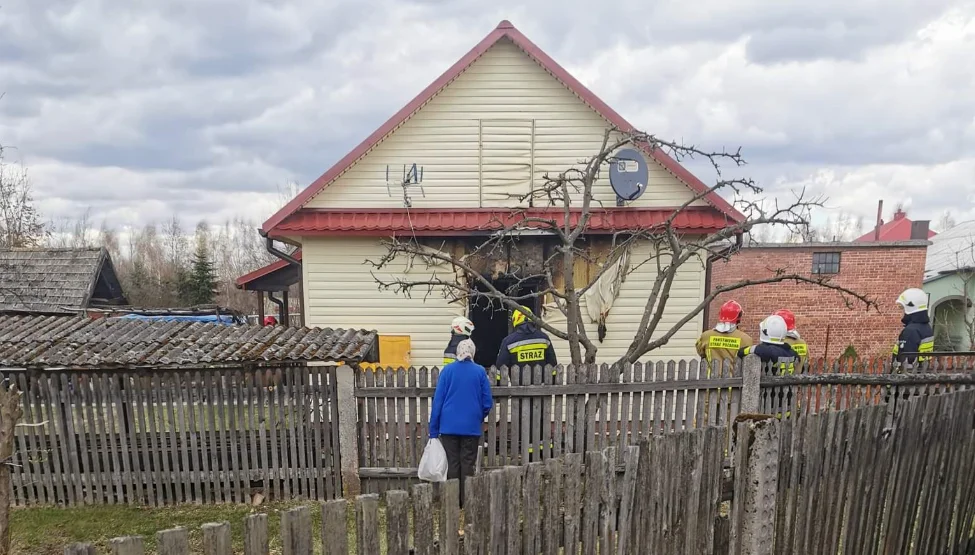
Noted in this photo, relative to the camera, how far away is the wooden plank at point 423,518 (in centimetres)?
226

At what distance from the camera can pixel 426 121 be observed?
828 centimetres

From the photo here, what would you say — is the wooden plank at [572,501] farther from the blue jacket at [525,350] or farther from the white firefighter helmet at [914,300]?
the white firefighter helmet at [914,300]

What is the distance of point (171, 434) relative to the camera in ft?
17.9

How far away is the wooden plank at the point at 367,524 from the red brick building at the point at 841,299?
15.9 meters

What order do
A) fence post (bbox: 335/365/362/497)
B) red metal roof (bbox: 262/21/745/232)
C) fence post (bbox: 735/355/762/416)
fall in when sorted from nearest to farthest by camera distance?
fence post (bbox: 335/365/362/497)
fence post (bbox: 735/355/762/416)
red metal roof (bbox: 262/21/745/232)

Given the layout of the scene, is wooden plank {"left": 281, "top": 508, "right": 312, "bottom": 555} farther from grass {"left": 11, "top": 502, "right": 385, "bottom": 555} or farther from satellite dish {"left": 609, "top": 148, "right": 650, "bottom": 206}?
satellite dish {"left": 609, "top": 148, "right": 650, "bottom": 206}

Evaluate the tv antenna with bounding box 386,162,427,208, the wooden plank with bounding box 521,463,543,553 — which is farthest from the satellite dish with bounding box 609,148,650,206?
the wooden plank with bounding box 521,463,543,553

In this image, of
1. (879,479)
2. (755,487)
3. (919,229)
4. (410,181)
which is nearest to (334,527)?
(755,487)

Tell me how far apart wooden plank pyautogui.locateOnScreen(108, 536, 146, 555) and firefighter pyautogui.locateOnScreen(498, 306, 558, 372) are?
411 centimetres

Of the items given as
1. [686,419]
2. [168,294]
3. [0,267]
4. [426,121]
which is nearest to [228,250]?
[168,294]

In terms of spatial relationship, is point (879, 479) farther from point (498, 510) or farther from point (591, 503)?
point (498, 510)

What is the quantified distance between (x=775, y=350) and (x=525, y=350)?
3188 mm

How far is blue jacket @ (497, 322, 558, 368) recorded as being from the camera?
5738mm

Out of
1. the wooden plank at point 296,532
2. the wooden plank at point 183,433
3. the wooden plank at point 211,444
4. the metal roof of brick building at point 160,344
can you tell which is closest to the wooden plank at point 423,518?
the wooden plank at point 296,532
